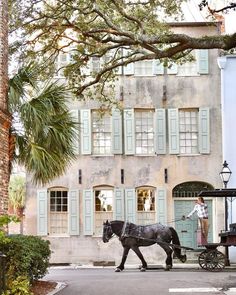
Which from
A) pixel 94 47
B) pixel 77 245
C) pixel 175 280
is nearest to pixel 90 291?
pixel 175 280

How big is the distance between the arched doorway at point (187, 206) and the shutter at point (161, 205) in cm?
55

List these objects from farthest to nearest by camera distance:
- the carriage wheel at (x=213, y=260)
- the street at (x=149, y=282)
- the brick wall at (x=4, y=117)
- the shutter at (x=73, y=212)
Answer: the shutter at (x=73, y=212), the carriage wheel at (x=213, y=260), the brick wall at (x=4, y=117), the street at (x=149, y=282)

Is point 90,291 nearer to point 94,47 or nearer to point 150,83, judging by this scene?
point 94,47

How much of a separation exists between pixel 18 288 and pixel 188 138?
1436 centimetres

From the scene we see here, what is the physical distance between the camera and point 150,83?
24641mm

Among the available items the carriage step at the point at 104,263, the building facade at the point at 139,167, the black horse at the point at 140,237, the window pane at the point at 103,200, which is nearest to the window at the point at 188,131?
the building facade at the point at 139,167

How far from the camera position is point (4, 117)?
14.1 metres

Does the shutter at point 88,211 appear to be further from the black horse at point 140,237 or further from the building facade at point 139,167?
the black horse at point 140,237

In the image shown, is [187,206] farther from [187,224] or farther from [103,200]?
[103,200]

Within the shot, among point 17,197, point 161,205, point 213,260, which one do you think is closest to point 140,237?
point 213,260

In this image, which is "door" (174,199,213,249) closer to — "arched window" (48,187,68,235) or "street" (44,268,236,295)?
"arched window" (48,187,68,235)

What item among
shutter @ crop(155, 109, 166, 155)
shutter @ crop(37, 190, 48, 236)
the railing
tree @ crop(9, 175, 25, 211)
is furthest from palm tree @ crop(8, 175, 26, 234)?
the railing

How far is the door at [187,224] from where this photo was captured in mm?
24156

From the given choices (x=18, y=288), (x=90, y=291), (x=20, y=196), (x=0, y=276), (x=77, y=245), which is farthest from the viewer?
(x=20, y=196)
